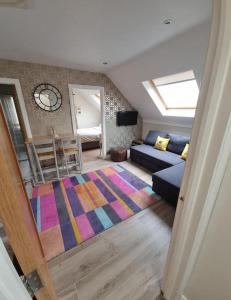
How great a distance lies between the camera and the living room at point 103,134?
4.03 feet

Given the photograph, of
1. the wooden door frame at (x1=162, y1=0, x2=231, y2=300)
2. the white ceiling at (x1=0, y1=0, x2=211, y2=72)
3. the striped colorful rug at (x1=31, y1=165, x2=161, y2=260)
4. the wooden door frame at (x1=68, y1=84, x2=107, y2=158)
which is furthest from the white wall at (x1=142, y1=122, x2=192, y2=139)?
the wooden door frame at (x1=162, y1=0, x2=231, y2=300)

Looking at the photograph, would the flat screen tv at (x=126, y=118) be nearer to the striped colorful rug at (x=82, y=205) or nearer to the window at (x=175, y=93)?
the window at (x=175, y=93)

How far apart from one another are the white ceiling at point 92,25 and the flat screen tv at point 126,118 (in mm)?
1963

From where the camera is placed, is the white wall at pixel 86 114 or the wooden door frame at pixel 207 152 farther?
the white wall at pixel 86 114

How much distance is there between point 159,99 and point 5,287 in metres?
4.14

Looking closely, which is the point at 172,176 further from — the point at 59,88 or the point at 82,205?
the point at 59,88

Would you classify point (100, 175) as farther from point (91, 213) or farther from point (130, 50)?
point (130, 50)

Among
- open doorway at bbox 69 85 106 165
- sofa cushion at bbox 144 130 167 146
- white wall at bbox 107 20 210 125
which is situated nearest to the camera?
white wall at bbox 107 20 210 125

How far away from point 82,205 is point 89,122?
5.00 m

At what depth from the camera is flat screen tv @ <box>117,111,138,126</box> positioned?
434cm

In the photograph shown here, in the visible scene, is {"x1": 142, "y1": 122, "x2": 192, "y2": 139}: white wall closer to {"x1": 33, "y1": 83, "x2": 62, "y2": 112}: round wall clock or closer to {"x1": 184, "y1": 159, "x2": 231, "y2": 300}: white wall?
{"x1": 33, "y1": 83, "x2": 62, "y2": 112}: round wall clock

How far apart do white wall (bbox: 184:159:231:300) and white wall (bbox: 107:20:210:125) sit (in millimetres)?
1996

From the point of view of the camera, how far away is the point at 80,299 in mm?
1188

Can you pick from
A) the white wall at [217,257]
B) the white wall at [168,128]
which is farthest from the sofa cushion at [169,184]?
the white wall at [168,128]
